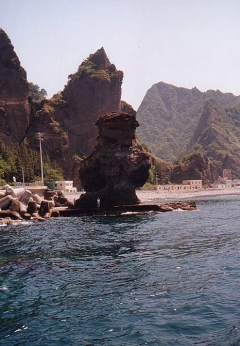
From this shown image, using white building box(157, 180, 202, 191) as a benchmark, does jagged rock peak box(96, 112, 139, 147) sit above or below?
above

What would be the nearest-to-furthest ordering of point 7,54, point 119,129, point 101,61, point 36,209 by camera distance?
1. point 36,209
2. point 119,129
3. point 7,54
4. point 101,61

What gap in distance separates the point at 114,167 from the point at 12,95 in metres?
99.5

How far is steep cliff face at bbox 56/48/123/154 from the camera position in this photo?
176875 mm

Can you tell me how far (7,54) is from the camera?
15825 cm

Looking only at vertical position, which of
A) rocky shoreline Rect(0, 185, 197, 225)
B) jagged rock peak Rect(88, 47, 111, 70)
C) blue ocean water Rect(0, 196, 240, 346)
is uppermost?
jagged rock peak Rect(88, 47, 111, 70)

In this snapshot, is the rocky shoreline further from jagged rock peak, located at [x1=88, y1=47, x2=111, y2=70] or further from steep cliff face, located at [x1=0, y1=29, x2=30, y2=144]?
jagged rock peak, located at [x1=88, y1=47, x2=111, y2=70]

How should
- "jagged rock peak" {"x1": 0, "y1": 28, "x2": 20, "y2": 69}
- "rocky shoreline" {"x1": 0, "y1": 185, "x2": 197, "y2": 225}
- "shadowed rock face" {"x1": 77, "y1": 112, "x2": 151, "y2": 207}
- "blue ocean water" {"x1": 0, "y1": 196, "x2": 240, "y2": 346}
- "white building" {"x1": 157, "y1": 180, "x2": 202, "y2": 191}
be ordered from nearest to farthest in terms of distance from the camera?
1. "blue ocean water" {"x1": 0, "y1": 196, "x2": 240, "y2": 346}
2. "rocky shoreline" {"x1": 0, "y1": 185, "x2": 197, "y2": 225}
3. "shadowed rock face" {"x1": 77, "y1": 112, "x2": 151, "y2": 207}
4. "jagged rock peak" {"x1": 0, "y1": 28, "x2": 20, "y2": 69}
5. "white building" {"x1": 157, "y1": 180, "x2": 202, "y2": 191}

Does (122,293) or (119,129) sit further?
(119,129)

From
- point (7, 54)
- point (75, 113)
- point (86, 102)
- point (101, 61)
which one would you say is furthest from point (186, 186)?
point (7, 54)

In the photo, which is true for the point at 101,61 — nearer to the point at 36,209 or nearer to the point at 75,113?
the point at 75,113

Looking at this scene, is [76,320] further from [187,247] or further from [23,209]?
[23,209]

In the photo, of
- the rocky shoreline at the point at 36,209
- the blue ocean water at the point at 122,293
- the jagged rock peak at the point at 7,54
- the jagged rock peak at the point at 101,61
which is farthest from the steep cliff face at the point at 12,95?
the blue ocean water at the point at 122,293

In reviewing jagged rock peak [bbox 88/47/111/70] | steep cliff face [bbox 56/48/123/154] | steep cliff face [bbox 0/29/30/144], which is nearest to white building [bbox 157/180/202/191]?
steep cliff face [bbox 56/48/123/154]

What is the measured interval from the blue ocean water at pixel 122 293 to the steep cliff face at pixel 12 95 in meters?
130
